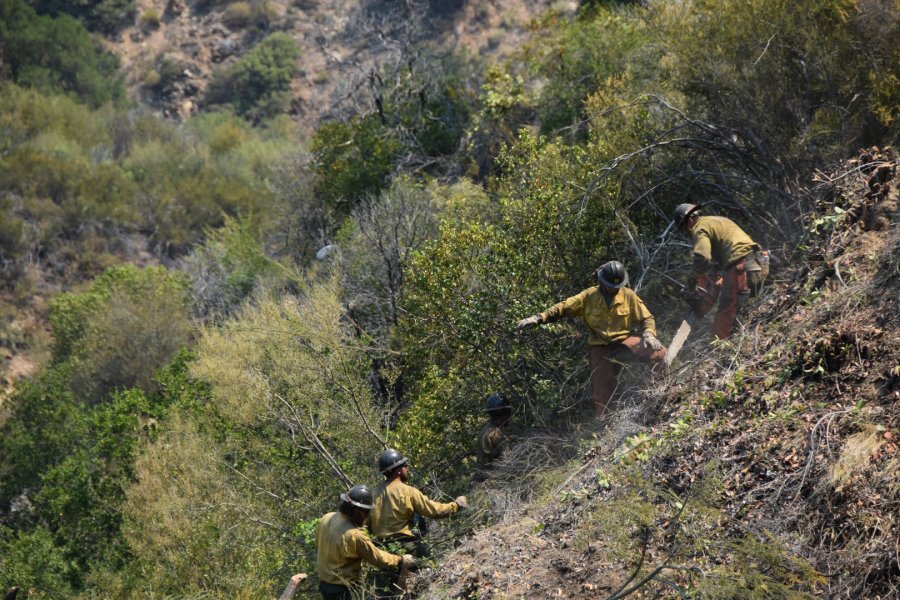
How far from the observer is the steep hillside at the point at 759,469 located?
704cm

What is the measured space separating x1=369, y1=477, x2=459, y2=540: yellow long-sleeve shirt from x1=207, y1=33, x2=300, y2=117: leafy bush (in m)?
37.4

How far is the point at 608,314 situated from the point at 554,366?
1.50 m

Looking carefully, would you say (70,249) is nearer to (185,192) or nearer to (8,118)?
(185,192)

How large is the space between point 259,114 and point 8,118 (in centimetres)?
980

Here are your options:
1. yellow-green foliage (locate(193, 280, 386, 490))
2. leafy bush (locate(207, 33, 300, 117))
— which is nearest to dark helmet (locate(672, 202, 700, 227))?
yellow-green foliage (locate(193, 280, 386, 490))

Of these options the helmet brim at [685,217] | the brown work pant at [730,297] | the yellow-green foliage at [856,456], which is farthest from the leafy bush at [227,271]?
the yellow-green foliage at [856,456]

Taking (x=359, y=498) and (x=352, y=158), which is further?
(x=352, y=158)

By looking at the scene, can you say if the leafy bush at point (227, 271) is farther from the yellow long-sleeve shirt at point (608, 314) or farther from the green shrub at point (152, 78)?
the green shrub at point (152, 78)

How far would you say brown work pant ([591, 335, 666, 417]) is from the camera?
32.2 feet

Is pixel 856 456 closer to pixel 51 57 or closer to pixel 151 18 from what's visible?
pixel 51 57

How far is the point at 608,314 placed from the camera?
32.4ft

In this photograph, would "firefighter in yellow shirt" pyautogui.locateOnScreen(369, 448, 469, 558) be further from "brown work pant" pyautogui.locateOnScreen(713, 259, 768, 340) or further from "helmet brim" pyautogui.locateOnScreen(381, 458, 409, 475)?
"brown work pant" pyautogui.locateOnScreen(713, 259, 768, 340)

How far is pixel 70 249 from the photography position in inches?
1457

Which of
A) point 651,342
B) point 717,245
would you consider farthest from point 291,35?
point 651,342
